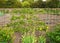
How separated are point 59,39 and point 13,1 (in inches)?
363

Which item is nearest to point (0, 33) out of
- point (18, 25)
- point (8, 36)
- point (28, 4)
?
point (8, 36)

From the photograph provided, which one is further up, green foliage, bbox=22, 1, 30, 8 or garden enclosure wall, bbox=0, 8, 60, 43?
green foliage, bbox=22, 1, 30, 8

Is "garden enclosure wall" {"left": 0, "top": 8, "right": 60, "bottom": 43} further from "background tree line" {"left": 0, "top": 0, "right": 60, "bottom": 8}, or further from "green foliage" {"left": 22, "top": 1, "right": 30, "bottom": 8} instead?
"background tree line" {"left": 0, "top": 0, "right": 60, "bottom": 8}

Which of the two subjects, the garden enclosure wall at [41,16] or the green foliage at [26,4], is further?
the green foliage at [26,4]

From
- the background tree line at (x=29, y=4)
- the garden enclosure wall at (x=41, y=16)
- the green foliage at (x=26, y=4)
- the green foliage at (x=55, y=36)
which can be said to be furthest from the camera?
the background tree line at (x=29, y=4)

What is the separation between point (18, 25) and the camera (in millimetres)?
7500

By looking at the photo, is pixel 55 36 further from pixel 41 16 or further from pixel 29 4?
pixel 29 4

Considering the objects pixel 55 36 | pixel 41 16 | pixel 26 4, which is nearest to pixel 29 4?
pixel 26 4

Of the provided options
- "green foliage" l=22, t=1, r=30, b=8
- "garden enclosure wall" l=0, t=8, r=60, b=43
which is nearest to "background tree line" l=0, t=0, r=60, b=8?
"green foliage" l=22, t=1, r=30, b=8

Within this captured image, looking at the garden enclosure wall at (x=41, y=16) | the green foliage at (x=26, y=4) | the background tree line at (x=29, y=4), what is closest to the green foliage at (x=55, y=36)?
the garden enclosure wall at (x=41, y=16)

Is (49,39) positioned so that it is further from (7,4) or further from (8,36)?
(7,4)

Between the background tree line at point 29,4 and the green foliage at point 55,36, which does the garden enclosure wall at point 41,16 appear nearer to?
the background tree line at point 29,4

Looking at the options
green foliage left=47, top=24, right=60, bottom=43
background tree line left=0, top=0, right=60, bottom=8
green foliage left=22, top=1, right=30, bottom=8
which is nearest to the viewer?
green foliage left=47, top=24, right=60, bottom=43

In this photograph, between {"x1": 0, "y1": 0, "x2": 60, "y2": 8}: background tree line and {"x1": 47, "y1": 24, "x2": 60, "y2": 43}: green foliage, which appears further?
{"x1": 0, "y1": 0, "x2": 60, "y2": 8}: background tree line
